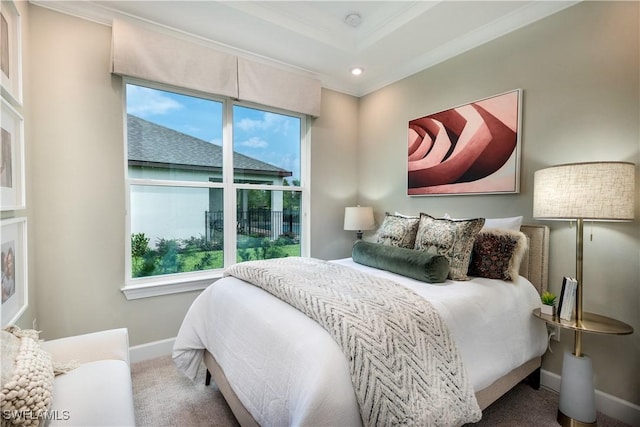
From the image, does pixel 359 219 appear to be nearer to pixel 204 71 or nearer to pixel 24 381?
pixel 204 71

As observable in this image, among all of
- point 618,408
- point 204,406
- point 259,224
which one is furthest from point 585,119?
point 204,406

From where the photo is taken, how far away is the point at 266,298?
1.53 m

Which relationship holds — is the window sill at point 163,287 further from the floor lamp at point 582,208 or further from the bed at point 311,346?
the floor lamp at point 582,208

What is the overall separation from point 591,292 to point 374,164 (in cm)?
224

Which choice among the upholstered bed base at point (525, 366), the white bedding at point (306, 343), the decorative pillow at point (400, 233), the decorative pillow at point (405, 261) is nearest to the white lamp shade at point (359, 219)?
the decorative pillow at point (400, 233)

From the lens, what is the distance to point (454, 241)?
193 cm

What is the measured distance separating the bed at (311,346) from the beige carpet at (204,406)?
0.16 meters

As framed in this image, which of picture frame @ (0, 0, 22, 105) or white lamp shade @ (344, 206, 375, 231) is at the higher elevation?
picture frame @ (0, 0, 22, 105)

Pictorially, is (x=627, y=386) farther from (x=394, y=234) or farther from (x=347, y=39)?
(x=347, y=39)

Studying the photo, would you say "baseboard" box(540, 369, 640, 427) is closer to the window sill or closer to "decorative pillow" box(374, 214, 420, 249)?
"decorative pillow" box(374, 214, 420, 249)

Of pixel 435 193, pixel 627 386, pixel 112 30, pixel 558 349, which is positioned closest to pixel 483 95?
pixel 435 193

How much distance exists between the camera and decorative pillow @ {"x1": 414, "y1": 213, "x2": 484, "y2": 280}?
73.5 inches

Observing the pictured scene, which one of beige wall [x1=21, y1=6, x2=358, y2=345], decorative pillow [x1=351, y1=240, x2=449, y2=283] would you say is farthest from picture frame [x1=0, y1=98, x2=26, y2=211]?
decorative pillow [x1=351, y1=240, x2=449, y2=283]

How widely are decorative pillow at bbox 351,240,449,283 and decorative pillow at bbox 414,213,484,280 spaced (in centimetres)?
12
